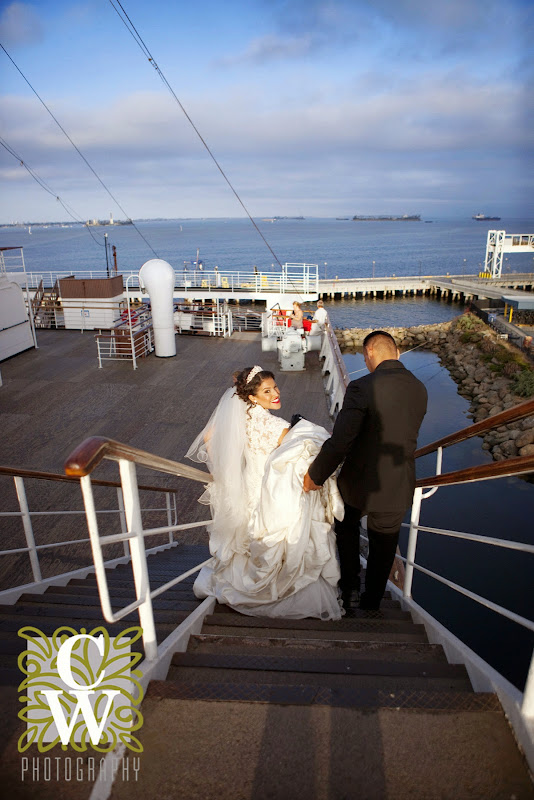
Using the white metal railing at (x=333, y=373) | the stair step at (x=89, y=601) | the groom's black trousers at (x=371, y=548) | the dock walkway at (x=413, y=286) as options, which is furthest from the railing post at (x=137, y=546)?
the dock walkway at (x=413, y=286)

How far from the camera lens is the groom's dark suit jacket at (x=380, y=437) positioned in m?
2.58

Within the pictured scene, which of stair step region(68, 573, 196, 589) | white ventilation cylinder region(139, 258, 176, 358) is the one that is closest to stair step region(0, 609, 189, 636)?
stair step region(68, 573, 196, 589)

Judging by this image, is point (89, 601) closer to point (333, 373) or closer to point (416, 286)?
point (333, 373)

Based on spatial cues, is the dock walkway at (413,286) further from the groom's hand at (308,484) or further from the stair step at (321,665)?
the stair step at (321,665)

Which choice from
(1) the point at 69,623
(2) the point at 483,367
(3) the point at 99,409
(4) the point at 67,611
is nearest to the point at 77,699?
(1) the point at 69,623

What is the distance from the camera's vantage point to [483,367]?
964 inches

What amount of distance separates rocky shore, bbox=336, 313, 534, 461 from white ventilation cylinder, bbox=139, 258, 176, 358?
345 inches

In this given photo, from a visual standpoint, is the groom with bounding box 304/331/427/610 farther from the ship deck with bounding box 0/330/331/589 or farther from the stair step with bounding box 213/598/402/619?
the ship deck with bounding box 0/330/331/589

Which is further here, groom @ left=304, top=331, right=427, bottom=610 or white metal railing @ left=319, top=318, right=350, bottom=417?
white metal railing @ left=319, top=318, right=350, bottom=417

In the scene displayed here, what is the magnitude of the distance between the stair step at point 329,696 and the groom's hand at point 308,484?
127 cm

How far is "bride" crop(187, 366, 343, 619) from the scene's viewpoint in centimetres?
310

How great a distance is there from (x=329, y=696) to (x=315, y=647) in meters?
0.71

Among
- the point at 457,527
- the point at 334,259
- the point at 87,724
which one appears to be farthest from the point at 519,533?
the point at 334,259

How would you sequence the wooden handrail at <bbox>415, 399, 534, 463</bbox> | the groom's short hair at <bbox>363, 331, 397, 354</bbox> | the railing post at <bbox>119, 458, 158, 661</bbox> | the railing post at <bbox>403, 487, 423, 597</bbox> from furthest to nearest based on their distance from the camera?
1. the railing post at <bbox>403, 487, 423, 597</bbox>
2. the groom's short hair at <bbox>363, 331, 397, 354</bbox>
3. the railing post at <bbox>119, 458, 158, 661</bbox>
4. the wooden handrail at <bbox>415, 399, 534, 463</bbox>
